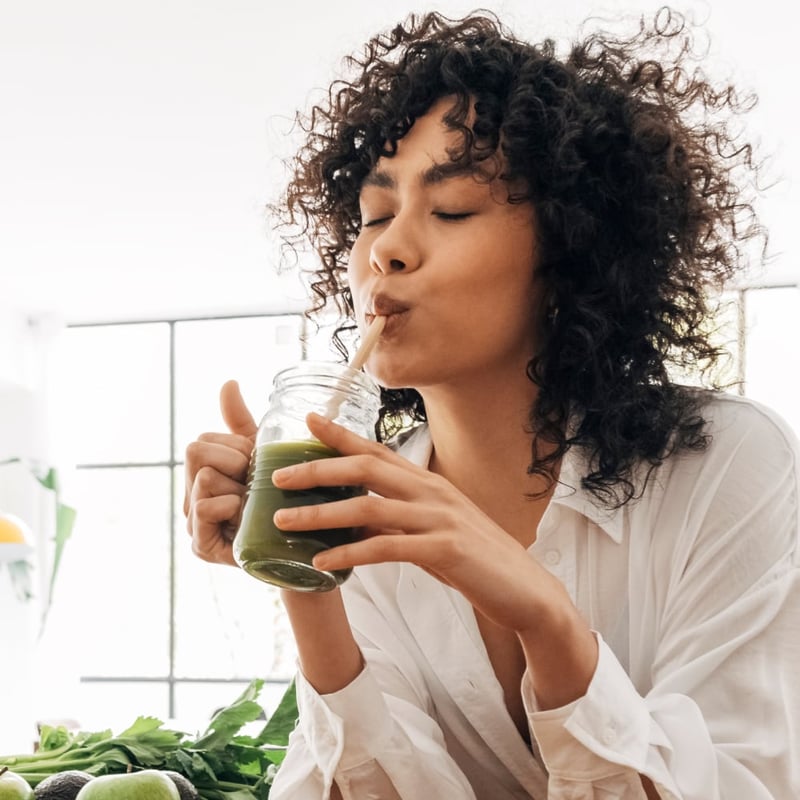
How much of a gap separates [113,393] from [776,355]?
590 centimetres

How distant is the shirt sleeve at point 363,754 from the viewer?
119 centimetres

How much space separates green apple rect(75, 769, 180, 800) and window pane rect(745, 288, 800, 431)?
854cm

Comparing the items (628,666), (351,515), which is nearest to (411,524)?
(351,515)

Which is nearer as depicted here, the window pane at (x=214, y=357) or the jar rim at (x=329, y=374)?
the jar rim at (x=329, y=374)

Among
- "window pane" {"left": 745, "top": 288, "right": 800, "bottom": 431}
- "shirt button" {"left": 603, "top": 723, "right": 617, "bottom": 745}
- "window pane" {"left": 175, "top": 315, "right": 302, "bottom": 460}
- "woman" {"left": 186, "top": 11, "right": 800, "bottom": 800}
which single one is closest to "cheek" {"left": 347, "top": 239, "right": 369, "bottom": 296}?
"woman" {"left": 186, "top": 11, "right": 800, "bottom": 800}

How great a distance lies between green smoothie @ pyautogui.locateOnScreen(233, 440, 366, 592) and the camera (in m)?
0.94

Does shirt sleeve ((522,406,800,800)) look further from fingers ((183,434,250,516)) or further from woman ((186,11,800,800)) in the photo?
fingers ((183,434,250,516))

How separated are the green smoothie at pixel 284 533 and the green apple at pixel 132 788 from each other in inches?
17.1

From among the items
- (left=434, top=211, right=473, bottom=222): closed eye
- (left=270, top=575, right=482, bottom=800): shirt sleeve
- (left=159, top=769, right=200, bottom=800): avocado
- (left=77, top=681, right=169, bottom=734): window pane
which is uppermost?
(left=434, top=211, right=473, bottom=222): closed eye

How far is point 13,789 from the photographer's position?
1.35m

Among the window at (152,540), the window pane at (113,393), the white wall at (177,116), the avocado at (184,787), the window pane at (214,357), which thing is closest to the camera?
the avocado at (184,787)

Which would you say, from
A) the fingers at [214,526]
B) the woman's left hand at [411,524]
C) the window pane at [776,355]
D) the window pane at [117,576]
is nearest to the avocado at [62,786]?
the fingers at [214,526]

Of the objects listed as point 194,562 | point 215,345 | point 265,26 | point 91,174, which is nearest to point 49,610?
point 194,562

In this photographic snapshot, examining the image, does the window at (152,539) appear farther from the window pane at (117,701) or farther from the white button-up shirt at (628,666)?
the white button-up shirt at (628,666)
